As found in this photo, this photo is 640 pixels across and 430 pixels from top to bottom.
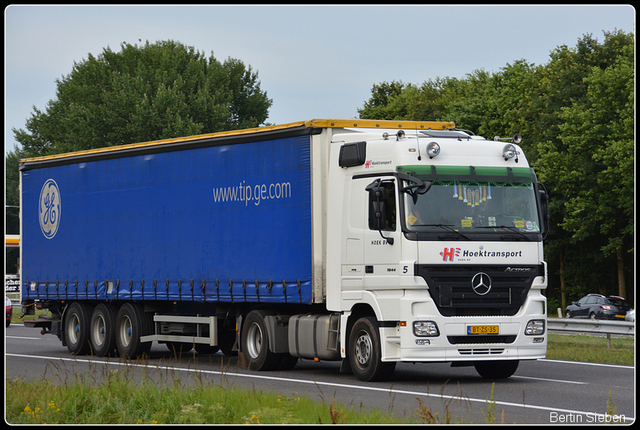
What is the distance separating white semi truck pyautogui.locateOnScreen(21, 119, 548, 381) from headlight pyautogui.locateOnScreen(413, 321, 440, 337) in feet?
0.14

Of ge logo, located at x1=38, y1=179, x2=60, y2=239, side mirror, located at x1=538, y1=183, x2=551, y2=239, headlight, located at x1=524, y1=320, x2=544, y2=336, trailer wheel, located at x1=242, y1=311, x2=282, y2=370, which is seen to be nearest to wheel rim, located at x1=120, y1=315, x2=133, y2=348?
ge logo, located at x1=38, y1=179, x2=60, y2=239

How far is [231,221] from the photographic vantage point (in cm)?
1691

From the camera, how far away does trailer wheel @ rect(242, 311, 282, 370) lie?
16.0 m

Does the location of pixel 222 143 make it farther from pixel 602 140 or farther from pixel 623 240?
pixel 623 240

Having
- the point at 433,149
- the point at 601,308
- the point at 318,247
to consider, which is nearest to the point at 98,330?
the point at 318,247

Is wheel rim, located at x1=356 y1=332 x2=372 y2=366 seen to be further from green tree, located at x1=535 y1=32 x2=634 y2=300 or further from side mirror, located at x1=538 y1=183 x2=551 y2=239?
green tree, located at x1=535 y1=32 x2=634 y2=300

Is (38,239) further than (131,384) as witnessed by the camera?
Yes

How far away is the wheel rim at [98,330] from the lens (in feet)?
65.9

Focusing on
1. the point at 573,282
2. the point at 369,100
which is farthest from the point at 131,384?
the point at 369,100

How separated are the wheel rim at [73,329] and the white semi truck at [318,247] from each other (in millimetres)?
134

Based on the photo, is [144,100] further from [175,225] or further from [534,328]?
[534,328]

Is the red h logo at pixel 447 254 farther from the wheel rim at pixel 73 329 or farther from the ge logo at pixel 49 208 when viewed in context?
the ge logo at pixel 49 208

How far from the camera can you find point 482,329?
13.6m

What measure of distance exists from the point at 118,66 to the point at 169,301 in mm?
40211
